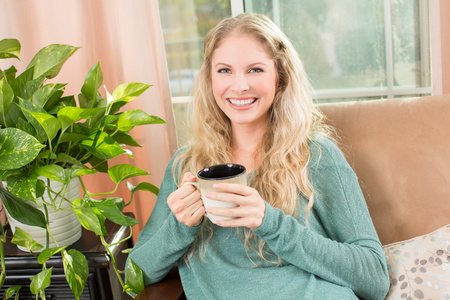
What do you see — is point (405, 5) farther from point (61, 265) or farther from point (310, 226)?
point (61, 265)

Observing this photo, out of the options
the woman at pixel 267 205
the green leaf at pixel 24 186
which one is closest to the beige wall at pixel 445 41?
the woman at pixel 267 205

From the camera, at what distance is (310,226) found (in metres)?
1.12

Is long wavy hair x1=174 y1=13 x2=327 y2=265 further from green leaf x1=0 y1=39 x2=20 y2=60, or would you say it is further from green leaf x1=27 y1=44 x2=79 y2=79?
green leaf x1=0 y1=39 x2=20 y2=60

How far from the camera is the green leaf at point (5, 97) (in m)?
1.06

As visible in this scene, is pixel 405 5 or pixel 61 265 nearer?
pixel 61 265

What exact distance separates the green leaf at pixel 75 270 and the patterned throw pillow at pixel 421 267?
76 centimetres

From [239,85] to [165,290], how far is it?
0.56m

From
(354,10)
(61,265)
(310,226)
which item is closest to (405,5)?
(354,10)

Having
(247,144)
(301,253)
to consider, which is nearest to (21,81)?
(247,144)

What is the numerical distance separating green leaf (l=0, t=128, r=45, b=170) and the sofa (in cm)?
44

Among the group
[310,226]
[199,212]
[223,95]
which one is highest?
[223,95]

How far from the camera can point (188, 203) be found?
952mm

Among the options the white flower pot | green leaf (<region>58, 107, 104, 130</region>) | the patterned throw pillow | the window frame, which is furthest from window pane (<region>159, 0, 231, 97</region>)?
the patterned throw pillow

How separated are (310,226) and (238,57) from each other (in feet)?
1.57
